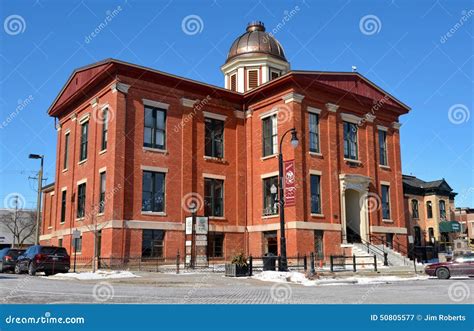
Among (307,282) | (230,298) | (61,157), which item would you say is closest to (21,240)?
(61,157)

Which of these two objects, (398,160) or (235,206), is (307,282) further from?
(398,160)

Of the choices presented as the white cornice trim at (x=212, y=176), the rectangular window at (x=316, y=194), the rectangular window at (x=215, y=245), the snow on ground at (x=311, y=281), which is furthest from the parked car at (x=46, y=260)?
the rectangular window at (x=316, y=194)

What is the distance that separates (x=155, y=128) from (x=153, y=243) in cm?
721

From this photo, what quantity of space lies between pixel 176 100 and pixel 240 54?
1101 cm

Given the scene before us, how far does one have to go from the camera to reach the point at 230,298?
13.9 m

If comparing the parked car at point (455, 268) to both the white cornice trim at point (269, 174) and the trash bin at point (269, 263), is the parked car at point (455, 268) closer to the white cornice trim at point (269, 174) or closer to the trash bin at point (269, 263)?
the trash bin at point (269, 263)

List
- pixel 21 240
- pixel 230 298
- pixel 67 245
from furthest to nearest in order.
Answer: pixel 21 240 < pixel 67 245 < pixel 230 298

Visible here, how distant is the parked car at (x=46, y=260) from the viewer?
26.6m

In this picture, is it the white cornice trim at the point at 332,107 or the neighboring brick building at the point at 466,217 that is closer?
the white cornice trim at the point at 332,107

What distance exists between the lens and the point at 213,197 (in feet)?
114

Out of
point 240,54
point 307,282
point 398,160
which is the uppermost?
point 240,54

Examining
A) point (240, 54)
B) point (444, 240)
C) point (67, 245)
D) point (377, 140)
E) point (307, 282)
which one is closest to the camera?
point (307, 282)

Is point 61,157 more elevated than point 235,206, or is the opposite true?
point 61,157

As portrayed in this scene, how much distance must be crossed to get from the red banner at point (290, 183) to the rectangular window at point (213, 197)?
5.32 m
